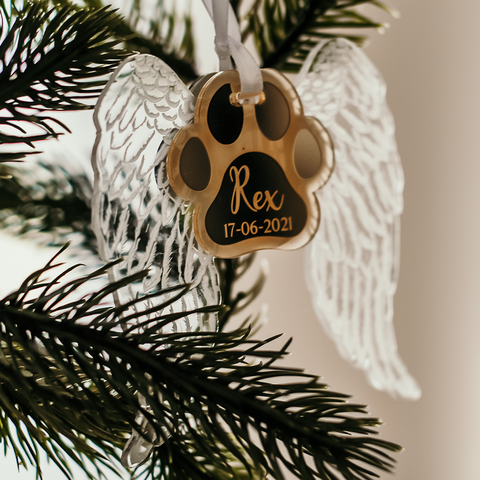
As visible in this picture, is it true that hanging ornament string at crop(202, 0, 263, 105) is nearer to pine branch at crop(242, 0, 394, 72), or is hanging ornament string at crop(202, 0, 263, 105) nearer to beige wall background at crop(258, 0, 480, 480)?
pine branch at crop(242, 0, 394, 72)

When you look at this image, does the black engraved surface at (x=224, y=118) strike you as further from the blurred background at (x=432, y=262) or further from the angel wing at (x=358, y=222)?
the blurred background at (x=432, y=262)

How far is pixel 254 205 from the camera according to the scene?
0.30 m

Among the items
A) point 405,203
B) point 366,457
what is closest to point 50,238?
point 366,457

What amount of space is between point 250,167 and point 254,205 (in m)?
0.02

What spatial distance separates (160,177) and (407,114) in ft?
1.92

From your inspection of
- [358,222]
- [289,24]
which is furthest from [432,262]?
[289,24]

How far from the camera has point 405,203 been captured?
2.48 ft

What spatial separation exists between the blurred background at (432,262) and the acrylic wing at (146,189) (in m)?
0.45

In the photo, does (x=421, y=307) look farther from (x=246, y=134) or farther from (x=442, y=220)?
(x=246, y=134)

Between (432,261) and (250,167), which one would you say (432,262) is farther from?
(250,167)

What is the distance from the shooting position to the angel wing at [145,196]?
23 centimetres

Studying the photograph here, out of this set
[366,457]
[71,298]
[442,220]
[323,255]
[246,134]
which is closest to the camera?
[366,457]

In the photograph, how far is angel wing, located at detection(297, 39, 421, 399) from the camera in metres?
0.40

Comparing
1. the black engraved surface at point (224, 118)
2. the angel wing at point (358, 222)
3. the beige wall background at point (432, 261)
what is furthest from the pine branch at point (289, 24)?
the beige wall background at point (432, 261)
